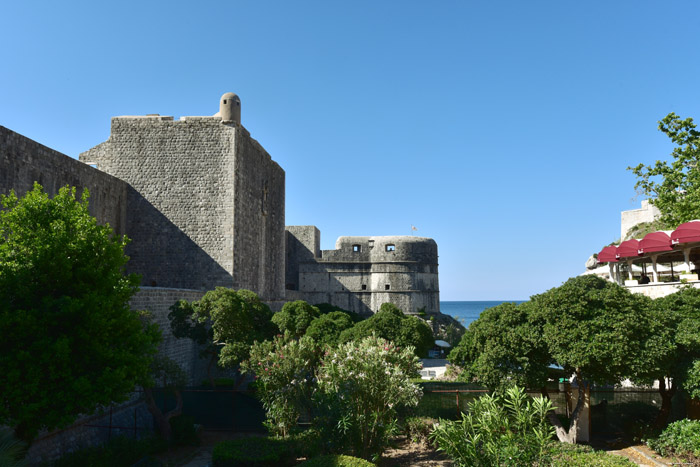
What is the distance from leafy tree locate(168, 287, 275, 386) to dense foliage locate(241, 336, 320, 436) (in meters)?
2.90

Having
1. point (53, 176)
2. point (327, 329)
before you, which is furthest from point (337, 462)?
point (53, 176)

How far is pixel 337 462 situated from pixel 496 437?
294cm

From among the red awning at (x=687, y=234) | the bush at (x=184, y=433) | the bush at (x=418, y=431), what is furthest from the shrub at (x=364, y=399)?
the red awning at (x=687, y=234)

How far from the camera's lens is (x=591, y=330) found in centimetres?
1144

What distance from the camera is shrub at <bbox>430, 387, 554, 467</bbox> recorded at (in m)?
7.70

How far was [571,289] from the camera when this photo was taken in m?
12.0

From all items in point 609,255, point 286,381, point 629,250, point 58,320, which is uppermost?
point 629,250

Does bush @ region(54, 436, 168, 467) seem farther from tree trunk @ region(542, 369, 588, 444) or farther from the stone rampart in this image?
tree trunk @ region(542, 369, 588, 444)

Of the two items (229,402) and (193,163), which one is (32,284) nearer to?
(229,402)

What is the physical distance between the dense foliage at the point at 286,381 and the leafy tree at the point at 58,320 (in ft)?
11.1

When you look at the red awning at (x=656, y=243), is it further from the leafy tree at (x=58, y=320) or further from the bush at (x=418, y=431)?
the leafy tree at (x=58, y=320)

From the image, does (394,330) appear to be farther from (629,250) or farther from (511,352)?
(629,250)

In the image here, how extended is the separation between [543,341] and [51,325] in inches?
412

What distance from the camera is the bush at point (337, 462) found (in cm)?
897
